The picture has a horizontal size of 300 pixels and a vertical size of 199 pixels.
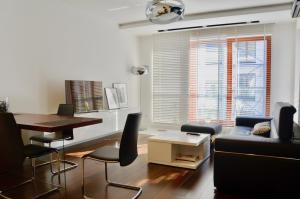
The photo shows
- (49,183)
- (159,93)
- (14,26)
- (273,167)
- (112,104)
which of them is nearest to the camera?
(273,167)

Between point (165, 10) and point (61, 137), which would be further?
point (61, 137)

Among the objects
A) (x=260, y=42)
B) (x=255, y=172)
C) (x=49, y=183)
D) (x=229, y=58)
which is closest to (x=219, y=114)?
(x=229, y=58)

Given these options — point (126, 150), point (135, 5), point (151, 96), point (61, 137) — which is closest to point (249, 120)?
point (151, 96)

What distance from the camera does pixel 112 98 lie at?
5746 mm

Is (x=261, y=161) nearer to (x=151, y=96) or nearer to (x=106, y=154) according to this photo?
(x=106, y=154)

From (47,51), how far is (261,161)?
3.72 meters

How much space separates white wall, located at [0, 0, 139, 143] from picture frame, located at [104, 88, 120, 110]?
183 mm

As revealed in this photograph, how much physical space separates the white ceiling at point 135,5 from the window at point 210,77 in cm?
133

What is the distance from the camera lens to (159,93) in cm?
693

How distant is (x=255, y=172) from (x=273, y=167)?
0.59 feet

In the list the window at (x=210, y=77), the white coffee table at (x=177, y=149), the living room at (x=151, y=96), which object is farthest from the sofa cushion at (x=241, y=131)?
the window at (x=210, y=77)

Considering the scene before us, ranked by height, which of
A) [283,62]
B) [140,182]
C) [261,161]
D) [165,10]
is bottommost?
[140,182]

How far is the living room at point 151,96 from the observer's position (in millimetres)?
2656

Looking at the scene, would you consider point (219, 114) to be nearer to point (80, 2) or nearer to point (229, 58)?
point (229, 58)
